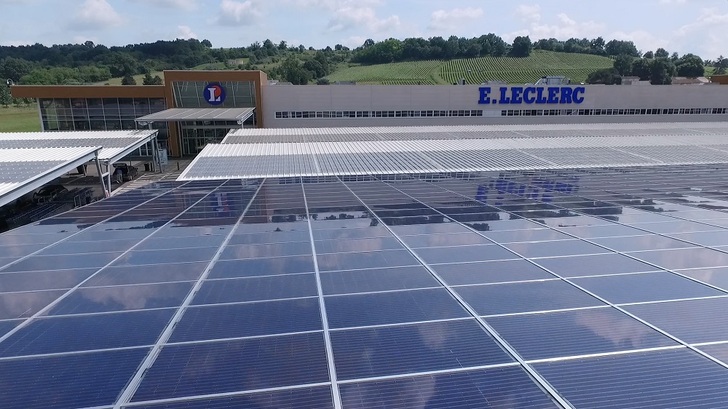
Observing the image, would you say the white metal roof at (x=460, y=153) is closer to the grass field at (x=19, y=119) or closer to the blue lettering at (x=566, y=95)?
the blue lettering at (x=566, y=95)

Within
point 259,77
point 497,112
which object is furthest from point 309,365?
point 497,112

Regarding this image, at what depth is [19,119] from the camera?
3246 inches

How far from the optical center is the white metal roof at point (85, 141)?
28.2 meters

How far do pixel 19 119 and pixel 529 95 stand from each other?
3674 inches

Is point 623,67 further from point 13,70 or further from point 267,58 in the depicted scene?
point 13,70

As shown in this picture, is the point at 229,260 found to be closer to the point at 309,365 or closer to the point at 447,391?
the point at 309,365

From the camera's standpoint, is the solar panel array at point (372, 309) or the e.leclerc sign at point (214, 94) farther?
the e.leclerc sign at point (214, 94)

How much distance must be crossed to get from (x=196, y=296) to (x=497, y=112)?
4752cm

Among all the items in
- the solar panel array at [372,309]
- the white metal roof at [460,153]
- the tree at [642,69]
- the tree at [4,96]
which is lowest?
the solar panel array at [372,309]

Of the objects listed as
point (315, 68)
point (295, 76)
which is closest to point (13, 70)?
point (295, 76)

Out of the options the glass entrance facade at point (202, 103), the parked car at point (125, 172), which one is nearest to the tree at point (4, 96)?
the glass entrance facade at point (202, 103)

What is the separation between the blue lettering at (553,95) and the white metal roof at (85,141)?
42.4 meters

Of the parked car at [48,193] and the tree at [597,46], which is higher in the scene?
→ the tree at [597,46]

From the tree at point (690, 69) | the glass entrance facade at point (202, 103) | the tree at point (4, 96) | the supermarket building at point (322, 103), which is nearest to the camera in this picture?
the supermarket building at point (322, 103)
